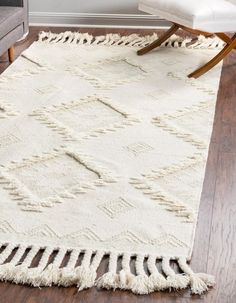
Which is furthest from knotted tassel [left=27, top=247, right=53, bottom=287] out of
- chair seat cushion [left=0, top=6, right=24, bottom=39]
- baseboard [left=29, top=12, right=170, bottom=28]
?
baseboard [left=29, top=12, right=170, bottom=28]

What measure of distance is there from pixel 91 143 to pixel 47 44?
4.58 feet

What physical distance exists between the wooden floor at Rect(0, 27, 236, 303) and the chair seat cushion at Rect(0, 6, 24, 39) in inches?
46.1

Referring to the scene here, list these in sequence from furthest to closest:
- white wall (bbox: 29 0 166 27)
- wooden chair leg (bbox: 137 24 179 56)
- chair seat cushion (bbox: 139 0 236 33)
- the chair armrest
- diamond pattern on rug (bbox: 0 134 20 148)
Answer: white wall (bbox: 29 0 166 27) < wooden chair leg (bbox: 137 24 179 56) < the chair armrest < chair seat cushion (bbox: 139 0 236 33) < diamond pattern on rug (bbox: 0 134 20 148)

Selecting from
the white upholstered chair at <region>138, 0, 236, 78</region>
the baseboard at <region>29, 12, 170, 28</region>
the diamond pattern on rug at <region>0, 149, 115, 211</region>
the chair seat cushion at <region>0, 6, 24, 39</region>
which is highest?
the white upholstered chair at <region>138, 0, 236, 78</region>

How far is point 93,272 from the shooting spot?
1.95 m

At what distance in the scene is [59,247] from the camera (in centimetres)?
207

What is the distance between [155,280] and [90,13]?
2769 millimetres

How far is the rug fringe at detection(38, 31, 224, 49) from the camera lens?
394cm

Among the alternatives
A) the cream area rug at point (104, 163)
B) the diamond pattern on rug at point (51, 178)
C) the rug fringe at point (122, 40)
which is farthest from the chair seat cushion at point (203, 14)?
the diamond pattern on rug at point (51, 178)

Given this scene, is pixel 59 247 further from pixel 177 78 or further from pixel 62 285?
pixel 177 78

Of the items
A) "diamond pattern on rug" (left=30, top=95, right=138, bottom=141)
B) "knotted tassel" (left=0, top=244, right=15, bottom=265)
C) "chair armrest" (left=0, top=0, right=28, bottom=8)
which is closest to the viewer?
"knotted tassel" (left=0, top=244, right=15, bottom=265)

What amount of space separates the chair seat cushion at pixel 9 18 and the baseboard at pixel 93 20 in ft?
2.49

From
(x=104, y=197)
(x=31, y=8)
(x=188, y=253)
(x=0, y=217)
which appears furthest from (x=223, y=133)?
(x=31, y=8)

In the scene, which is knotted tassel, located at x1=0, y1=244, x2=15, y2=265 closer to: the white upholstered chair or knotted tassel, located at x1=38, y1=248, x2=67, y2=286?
knotted tassel, located at x1=38, y1=248, x2=67, y2=286
